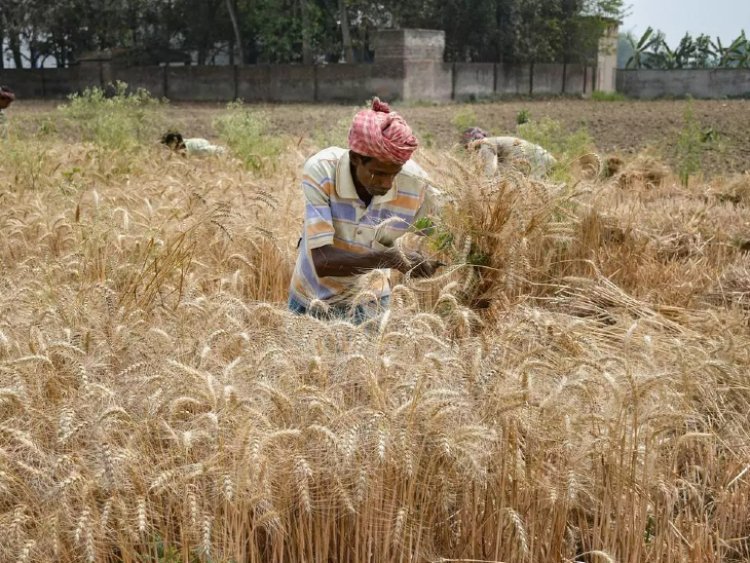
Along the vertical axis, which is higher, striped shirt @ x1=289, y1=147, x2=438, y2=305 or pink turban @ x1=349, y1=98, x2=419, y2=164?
pink turban @ x1=349, y1=98, x2=419, y2=164

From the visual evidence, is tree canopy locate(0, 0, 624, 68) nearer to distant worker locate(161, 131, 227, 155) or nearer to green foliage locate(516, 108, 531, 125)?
green foliage locate(516, 108, 531, 125)

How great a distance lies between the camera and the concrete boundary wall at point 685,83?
121 feet

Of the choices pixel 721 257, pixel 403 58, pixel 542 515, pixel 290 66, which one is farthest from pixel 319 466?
pixel 290 66

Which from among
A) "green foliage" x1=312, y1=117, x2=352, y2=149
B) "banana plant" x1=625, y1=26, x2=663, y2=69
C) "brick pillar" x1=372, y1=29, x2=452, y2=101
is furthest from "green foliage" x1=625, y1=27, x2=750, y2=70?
"green foliage" x1=312, y1=117, x2=352, y2=149

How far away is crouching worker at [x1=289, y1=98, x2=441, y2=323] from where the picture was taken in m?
3.76

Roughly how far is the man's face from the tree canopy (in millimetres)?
26357

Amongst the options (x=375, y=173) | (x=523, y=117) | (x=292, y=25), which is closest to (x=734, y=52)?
(x=292, y=25)

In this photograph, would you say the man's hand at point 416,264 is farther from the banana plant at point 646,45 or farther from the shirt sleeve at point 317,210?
the banana plant at point 646,45

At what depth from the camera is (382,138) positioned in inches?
145

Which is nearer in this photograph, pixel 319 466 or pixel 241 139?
pixel 319 466

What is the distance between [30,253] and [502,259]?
2405 millimetres

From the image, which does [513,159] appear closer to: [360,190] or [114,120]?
[360,190]

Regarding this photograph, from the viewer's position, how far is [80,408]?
2.71 meters

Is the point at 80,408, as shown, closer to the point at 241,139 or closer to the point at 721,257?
the point at 721,257
